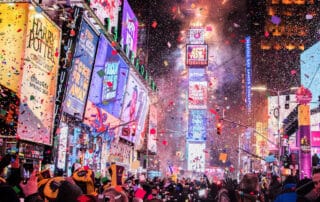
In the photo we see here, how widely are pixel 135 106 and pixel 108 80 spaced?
44.5ft

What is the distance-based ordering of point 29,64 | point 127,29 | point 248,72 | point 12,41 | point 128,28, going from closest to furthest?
point 12,41, point 29,64, point 127,29, point 128,28, point 248,72

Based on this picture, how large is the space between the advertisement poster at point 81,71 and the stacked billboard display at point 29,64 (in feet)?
12.2

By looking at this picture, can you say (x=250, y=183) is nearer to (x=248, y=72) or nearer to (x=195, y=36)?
(x=248, y=72)

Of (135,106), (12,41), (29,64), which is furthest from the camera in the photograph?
(135,106)

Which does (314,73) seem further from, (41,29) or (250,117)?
(250,117)

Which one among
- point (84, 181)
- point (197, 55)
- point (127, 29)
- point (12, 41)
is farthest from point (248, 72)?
point (84, 181)

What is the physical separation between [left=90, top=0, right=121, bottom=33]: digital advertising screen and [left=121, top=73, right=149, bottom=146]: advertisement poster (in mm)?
6399

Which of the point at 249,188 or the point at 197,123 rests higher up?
Answer: the point at 197,123

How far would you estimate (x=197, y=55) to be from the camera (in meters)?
104

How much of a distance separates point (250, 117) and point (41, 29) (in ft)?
290

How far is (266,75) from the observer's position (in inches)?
4016

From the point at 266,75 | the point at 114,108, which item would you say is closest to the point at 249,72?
the point at 266,75

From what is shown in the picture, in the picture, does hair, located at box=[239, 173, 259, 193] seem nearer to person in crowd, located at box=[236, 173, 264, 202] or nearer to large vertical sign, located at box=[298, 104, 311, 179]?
person in crowd, located at box=[236, 173, 264, 202]

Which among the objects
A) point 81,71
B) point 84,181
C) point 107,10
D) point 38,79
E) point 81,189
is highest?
point 107,10
